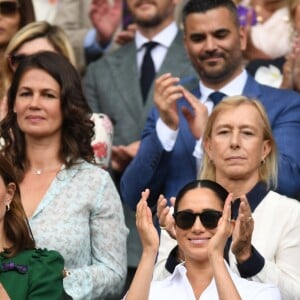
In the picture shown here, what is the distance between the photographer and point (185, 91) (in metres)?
7.65

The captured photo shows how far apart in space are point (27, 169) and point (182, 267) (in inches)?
53.0

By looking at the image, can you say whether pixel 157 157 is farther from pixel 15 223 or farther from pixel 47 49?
pixel 15 223

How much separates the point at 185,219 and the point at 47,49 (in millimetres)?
2484

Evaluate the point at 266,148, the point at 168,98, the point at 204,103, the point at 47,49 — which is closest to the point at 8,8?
the point at 47,49

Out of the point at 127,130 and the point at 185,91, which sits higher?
the point at 185,91

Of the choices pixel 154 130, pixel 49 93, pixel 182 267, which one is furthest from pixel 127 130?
pixel 182 267

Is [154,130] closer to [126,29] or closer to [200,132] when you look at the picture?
[200,132]

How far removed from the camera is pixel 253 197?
6.84 metres

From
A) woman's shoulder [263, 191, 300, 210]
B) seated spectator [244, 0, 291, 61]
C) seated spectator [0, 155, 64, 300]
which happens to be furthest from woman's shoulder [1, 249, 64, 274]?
seated spectator [244, 0, 291, 61]

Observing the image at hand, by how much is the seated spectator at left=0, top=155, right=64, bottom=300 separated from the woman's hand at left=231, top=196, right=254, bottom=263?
2.95 ft

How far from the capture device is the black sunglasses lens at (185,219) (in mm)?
6176

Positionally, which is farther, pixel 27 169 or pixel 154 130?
pixel 154 130

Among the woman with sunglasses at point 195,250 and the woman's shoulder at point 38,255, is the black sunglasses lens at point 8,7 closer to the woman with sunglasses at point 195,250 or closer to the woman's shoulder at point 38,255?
the woman's shoulder at point 38,255

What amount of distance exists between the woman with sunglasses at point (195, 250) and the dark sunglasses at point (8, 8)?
295 cm
